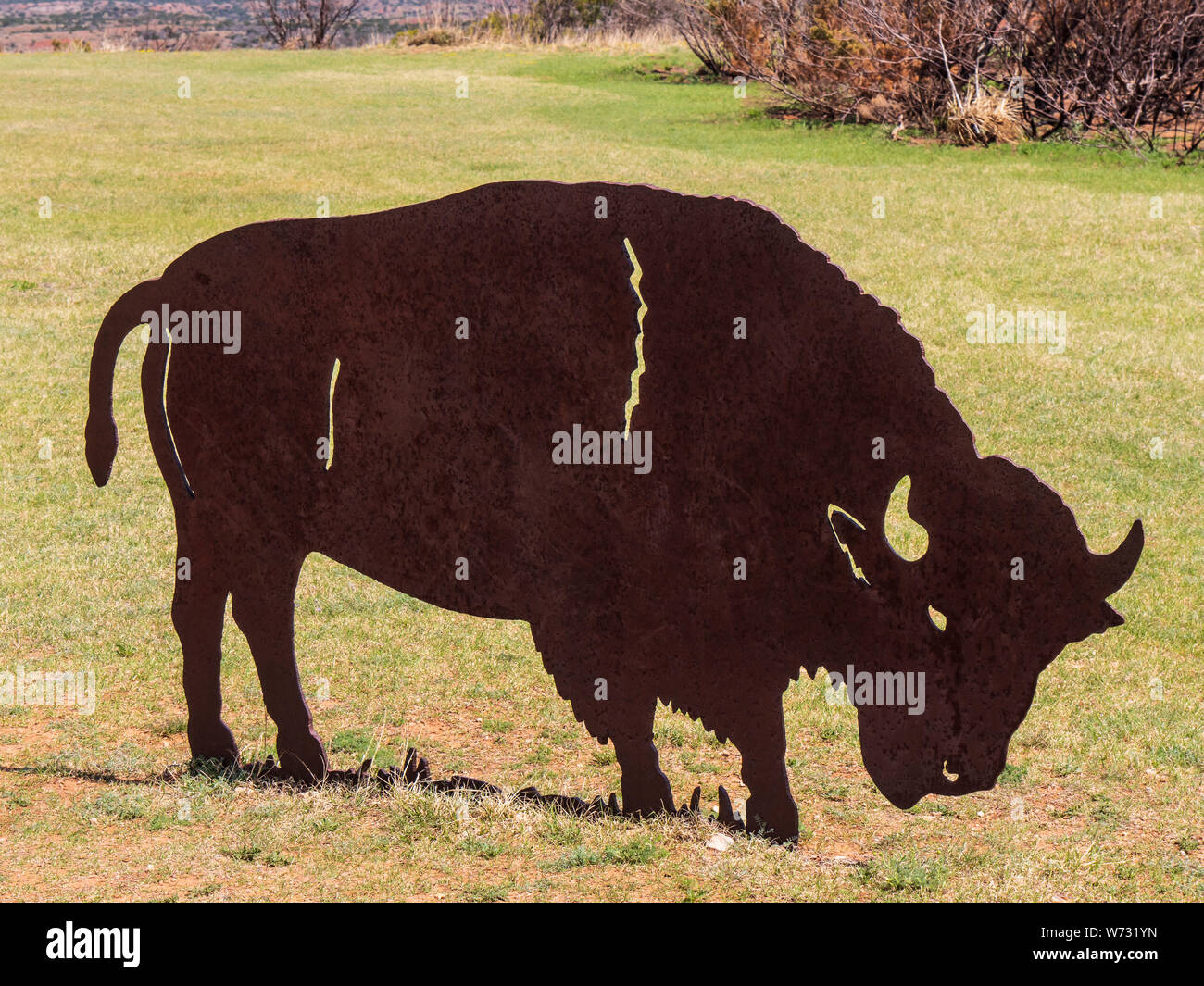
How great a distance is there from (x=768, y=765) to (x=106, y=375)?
3.05 m

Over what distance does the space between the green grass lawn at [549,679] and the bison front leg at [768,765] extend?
4.9 inches

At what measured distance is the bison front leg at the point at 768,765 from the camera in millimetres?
4965

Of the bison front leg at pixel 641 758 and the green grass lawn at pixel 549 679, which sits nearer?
the green grass lawn at pixel 549 679

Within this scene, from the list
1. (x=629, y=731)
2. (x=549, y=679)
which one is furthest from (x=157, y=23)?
(x=629, y=731)

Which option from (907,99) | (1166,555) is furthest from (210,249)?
(907,99)

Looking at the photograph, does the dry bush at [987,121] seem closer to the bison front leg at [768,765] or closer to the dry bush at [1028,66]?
the dry bush at [1028,66]

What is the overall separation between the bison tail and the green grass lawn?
4.39ft

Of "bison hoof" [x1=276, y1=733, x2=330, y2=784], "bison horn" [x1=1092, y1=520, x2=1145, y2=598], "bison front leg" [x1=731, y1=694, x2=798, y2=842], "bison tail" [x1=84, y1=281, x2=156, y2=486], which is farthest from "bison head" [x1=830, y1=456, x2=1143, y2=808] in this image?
"bison tail" [x1=84, y1=281, x2=156, y2=486]

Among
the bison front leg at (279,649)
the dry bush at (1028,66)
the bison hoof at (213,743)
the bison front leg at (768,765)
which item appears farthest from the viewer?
the dry bush at (1028,66)

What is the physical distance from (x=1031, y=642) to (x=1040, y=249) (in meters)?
13.6

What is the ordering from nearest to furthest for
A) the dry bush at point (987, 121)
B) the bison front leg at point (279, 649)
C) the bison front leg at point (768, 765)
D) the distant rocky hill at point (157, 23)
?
1. the bison front leg at point (768, 765)
2. the bison front leg at point (279, 649)
3. the dry bush at point (987, 121)
4. the distant rocky hill at point (157, 23)

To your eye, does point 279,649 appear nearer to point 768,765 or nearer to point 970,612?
point 768,765

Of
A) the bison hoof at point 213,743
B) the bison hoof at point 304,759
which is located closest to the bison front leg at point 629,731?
the bison hoof at point 304,759

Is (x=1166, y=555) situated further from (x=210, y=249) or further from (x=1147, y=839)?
(x=210, y=249)
